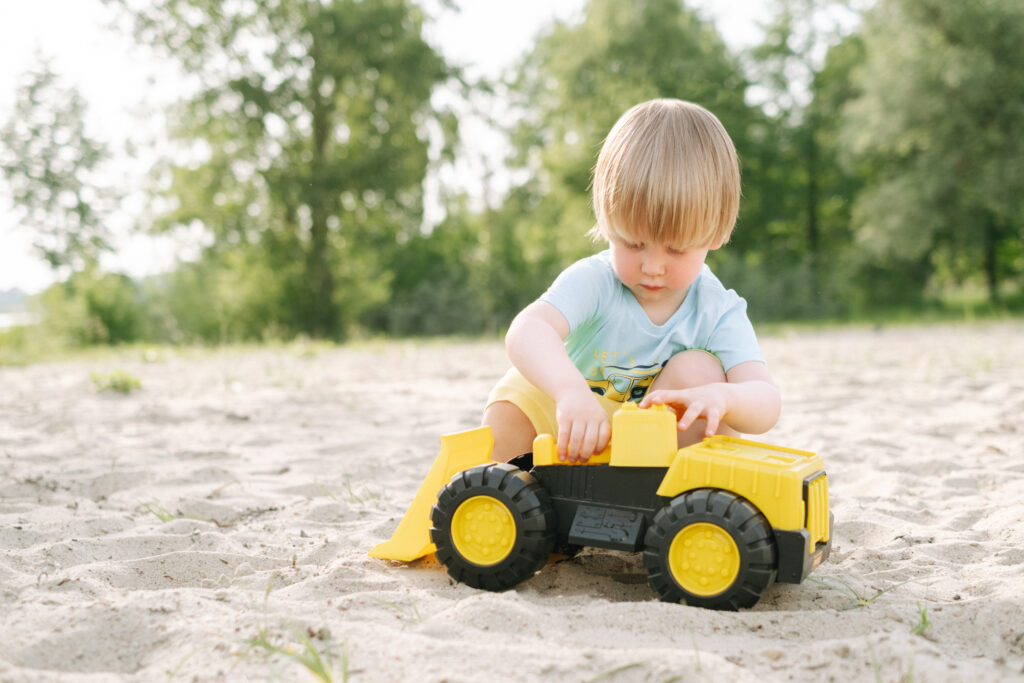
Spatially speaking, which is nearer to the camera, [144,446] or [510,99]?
[144,446]

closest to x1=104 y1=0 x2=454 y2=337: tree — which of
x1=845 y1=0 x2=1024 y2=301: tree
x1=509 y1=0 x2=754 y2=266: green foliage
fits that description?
x1=509 y1=0 x2=754 y2=266: green foliage

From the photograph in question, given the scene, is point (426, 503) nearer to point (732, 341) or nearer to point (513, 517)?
point (513, 517)

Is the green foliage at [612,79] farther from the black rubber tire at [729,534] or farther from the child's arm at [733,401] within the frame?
the black rubber tire at [729,534]

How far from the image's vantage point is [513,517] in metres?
1.82

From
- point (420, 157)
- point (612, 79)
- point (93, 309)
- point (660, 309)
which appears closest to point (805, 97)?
point (612, 79)

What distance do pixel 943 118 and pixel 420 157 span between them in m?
9.68

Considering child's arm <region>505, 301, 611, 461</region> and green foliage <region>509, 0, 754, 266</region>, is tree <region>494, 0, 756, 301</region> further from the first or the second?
child's arm <region>505, 301, 611, 461</region>

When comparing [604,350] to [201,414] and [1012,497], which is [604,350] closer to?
[1012,497]

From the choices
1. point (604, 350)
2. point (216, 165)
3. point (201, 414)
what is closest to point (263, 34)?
point (216, 165)

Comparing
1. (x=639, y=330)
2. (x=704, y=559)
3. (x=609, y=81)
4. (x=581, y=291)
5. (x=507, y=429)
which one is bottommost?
(x=704, y=559)

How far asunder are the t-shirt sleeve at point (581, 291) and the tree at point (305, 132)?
14045 mm

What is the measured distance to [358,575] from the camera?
6.42 feet

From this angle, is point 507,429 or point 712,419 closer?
point 712,419

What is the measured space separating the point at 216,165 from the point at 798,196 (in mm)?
14535
